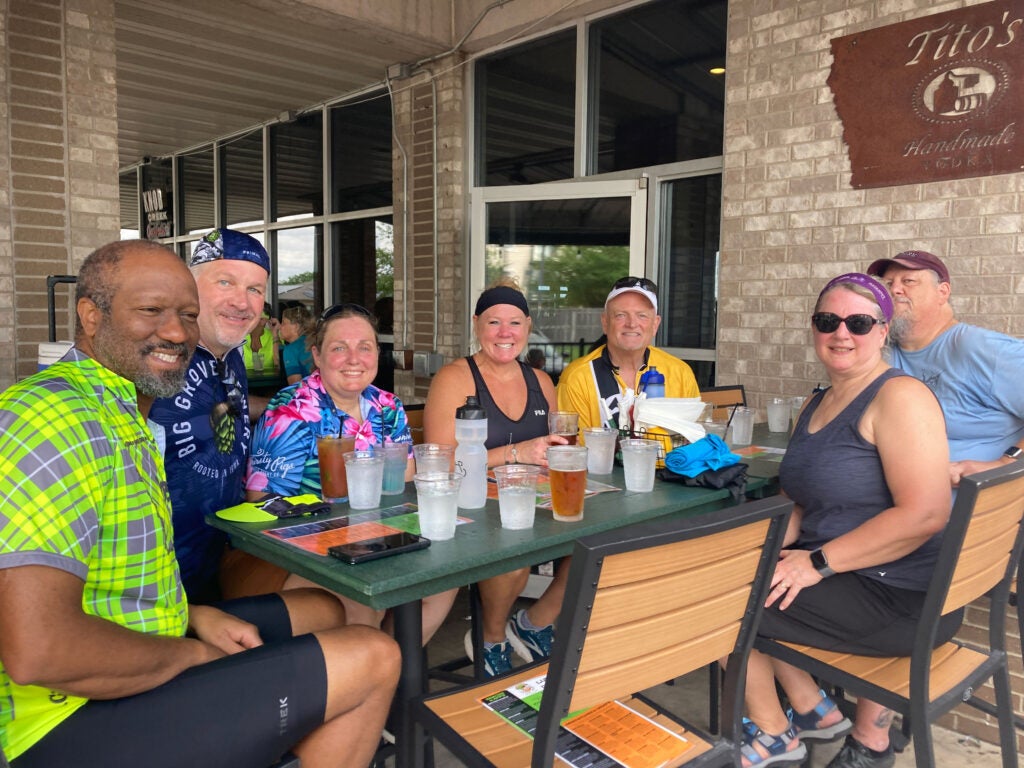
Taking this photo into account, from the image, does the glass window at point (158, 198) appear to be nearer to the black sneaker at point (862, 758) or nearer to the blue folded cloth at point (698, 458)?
the blue folded cloth at point (698, 458)

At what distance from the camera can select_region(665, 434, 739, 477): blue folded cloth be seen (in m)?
2.18

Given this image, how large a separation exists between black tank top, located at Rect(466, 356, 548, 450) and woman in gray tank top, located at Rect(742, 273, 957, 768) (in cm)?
89

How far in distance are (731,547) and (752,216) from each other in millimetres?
2839

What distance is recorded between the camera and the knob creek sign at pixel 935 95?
295cm

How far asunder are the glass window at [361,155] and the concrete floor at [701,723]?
4400 mm

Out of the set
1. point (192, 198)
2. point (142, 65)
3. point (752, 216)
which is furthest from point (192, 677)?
point (192, 198)

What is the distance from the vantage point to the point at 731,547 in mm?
1293

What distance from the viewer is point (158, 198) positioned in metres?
9.95

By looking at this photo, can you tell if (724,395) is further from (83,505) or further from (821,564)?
(83,505)

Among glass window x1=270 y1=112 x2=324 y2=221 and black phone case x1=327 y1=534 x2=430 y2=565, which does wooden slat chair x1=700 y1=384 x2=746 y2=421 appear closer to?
black phone case x1=327 y1=534 x2=430 y2=565

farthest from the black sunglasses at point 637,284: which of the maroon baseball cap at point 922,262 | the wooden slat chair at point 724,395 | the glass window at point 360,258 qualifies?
the glass window at point 360,258

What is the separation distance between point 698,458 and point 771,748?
2.57 feet

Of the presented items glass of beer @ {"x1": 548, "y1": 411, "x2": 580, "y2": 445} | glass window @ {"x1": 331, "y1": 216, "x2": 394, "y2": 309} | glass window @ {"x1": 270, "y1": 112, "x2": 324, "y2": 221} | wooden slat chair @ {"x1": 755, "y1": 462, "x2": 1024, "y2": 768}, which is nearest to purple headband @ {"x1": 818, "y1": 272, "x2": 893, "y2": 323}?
wooden slat chair @ {"x1": 755, "y1": 462, "x2": 1024, "y2": 768}

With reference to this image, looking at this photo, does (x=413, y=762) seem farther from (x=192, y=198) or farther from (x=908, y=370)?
(x=192, y=198)
